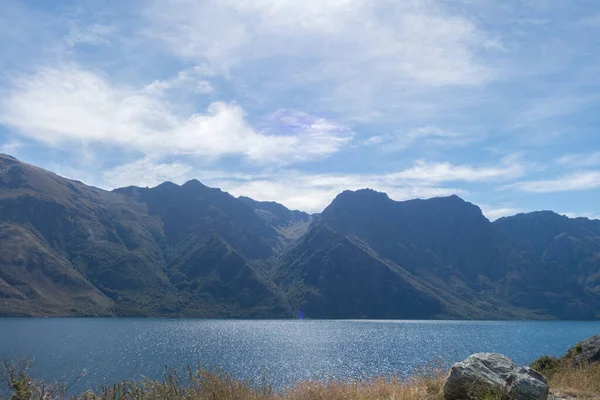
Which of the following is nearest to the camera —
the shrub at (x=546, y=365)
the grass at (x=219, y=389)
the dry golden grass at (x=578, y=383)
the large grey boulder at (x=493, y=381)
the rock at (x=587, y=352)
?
the grass at (x=219, y=389)

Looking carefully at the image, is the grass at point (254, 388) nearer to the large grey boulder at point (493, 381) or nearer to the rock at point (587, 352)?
the large grey boulder at point (493, 381)

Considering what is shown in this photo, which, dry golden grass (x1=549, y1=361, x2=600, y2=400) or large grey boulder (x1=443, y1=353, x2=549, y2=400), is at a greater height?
large grey boulder (x1=443, y1=353, x2=549, y2=400)

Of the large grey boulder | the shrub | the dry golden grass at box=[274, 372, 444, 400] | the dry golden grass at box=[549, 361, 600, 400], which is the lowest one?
the shrub

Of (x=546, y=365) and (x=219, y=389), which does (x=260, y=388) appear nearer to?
(x=219, y=389)

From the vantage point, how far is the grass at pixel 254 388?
9.13 m

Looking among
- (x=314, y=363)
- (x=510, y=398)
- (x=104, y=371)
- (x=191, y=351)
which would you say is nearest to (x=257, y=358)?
(x=314, y=363)

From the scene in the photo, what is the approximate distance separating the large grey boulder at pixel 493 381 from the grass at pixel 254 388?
0.24 metres

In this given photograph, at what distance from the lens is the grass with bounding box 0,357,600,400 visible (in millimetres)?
9133

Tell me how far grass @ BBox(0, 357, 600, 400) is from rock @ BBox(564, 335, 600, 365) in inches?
80.4

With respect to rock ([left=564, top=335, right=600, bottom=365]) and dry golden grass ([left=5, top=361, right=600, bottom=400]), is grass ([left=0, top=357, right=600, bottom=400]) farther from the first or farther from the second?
rock ([left=564, top=335, right=600, bottom=365])

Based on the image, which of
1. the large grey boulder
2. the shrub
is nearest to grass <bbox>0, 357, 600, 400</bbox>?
the large grey boulder

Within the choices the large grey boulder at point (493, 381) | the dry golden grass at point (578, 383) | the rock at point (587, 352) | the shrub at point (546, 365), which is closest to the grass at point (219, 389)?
the large grey boulder at point (493, 381)

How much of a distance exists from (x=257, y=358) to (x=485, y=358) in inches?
4008

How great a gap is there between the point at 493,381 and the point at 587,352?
8.96 meters
